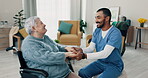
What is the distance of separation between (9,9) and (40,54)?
377cm

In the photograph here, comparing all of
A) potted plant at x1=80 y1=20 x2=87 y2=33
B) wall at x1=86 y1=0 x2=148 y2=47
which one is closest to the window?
potted plant at x1=80 y1=20 x2=87 y2=33

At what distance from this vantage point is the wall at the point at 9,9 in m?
4.33

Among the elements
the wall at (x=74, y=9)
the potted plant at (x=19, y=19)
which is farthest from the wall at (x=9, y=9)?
the wall at (x=74, y=9)

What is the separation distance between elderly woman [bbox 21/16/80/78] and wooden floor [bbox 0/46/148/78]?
144 cm

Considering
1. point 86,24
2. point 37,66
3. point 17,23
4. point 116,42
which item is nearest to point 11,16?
point 17,23

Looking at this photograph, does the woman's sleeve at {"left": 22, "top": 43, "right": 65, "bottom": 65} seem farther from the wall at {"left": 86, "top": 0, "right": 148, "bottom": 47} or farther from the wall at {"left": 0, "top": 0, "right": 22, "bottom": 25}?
the wall at {"left": 86, "top": 0, "right": 148, "bottom": 47}

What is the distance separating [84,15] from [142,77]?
14.5 ft

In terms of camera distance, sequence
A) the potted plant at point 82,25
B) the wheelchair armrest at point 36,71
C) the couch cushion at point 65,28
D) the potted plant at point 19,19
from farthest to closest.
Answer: the potted plant at point 82,25 → the couch cushion at point 65,28 → the potted plant at point 19,19 → the wheelchair armrest at point 36,71

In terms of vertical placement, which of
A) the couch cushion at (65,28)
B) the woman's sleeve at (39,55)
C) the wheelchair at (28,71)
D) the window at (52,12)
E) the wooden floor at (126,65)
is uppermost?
the window at (52,12)

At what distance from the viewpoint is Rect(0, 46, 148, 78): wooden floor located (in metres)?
2.66

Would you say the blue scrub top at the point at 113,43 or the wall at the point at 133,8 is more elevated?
the wall at the point at 133,8

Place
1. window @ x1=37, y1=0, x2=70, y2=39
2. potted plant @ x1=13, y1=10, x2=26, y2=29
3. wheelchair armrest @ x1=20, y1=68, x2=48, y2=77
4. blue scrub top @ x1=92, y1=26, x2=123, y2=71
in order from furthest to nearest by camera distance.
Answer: window @ x1=37, y1=0, x2=70, y2=39
potted plant @ x1=13, y1=10, x2=26, y2=29
blue scrub top @ x1=92, y1=26, x2=123, y2=71
wheelchair armrest @ x1=20, y1=68, x2=48, y2=77

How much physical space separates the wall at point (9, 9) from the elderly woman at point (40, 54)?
3462 millimetres

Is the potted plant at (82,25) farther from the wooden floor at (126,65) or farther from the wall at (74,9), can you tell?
the wooden floor at (126,65)
